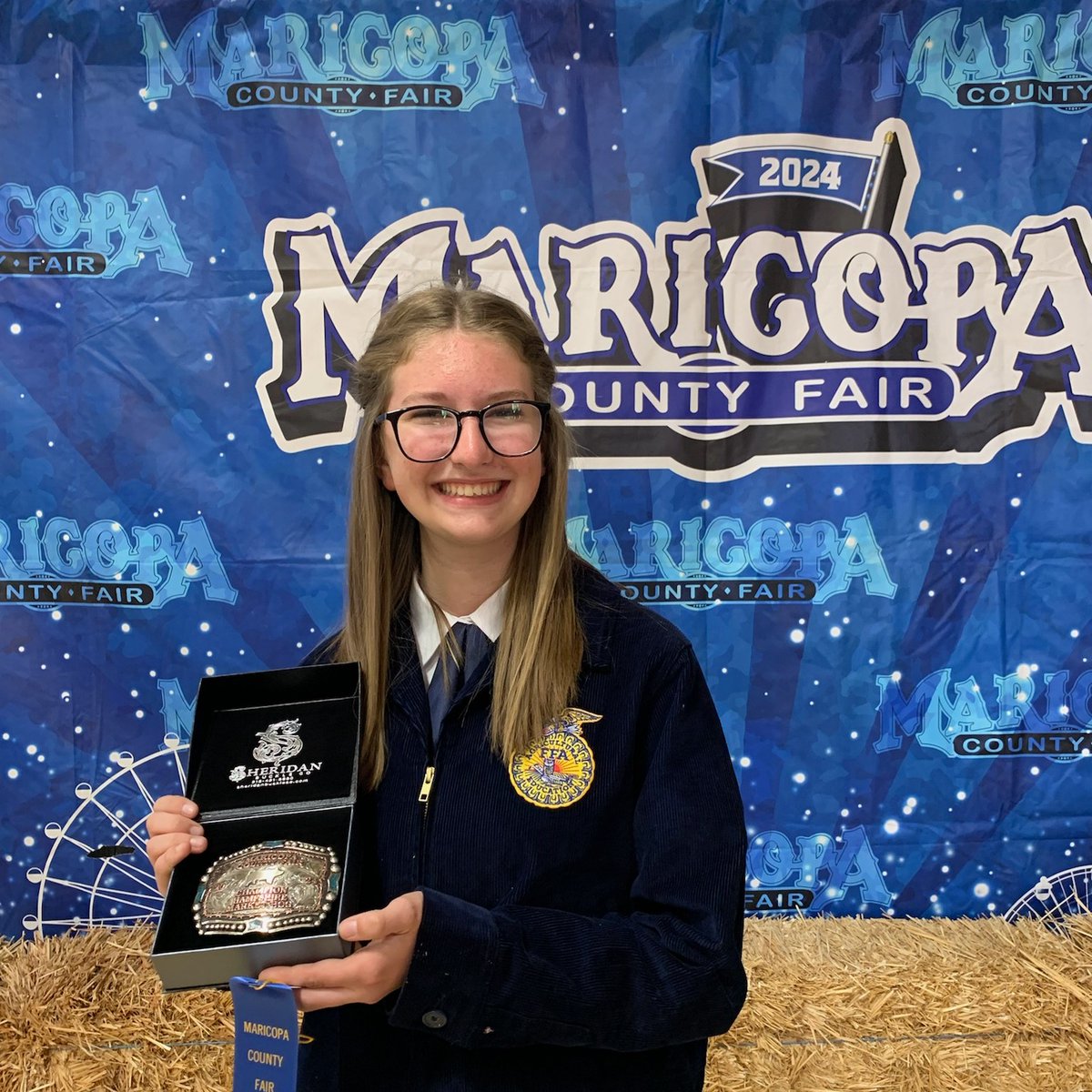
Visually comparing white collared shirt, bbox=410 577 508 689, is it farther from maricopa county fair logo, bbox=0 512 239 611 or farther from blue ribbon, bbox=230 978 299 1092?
maricopa county fair logo, bbox=0 512 239 611

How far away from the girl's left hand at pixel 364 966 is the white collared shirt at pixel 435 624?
1.08 feet

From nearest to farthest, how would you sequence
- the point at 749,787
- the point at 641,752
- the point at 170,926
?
the point at 170,926, the point at 641,752, the point at 749,787

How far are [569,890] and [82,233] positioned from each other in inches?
86.4

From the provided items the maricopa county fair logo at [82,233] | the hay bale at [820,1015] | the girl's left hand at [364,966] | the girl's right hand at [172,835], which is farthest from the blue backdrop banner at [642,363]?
the girl's left hand at [364,966]

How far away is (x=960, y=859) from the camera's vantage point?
2729 mm

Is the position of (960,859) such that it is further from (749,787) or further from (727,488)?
(727,488)

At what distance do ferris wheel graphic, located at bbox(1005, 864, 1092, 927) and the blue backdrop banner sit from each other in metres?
0.01

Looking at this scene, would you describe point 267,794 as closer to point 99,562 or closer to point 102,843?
point 99,562

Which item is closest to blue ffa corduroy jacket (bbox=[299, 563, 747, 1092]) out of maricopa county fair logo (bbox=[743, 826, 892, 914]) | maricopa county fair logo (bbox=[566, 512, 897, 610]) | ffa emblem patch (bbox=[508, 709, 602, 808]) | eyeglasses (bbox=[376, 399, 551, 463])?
ffa emblem patch (bbox=[508, 709, 602, 808])

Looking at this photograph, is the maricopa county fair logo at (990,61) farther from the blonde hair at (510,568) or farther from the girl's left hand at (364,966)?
the girl's left hand at (364,966)

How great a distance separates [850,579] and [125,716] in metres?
1.93

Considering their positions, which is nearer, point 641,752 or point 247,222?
point 641,752

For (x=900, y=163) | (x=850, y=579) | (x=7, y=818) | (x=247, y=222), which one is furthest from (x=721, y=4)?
(x=7, y=818)

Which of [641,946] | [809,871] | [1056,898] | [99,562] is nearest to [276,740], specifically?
[641,946]
